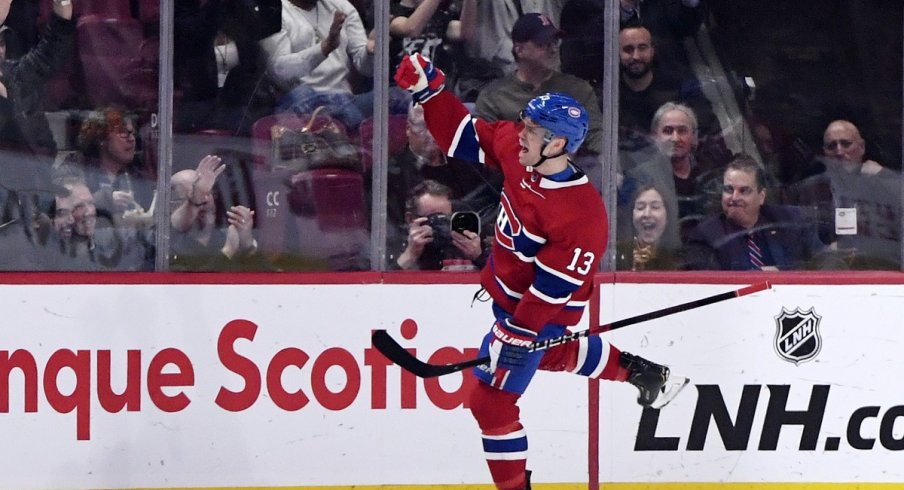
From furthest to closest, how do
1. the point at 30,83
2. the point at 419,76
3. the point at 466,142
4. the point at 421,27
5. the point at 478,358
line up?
the point at 421,27
the point at 30,83
the point at 478,358
the point at 466,142
the point at 419,76

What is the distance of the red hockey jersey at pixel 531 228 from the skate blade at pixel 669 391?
397 millimetres

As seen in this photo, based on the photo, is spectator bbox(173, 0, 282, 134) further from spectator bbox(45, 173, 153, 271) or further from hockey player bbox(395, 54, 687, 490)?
hockey player bbox(395, 54, 687, 490)

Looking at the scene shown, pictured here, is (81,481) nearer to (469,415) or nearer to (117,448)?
(117,448)

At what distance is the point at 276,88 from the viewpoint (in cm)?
459

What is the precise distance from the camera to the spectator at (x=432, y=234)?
4.64 metres

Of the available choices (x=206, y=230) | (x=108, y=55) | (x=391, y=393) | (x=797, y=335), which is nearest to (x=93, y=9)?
(x=108, y=55)

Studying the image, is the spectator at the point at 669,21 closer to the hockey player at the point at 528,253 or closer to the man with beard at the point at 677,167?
the man with beard at the point at 677,167

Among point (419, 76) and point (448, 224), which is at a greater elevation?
point (419, 76)

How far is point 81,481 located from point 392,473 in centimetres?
96

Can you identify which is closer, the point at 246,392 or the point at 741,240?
the point at 246,392

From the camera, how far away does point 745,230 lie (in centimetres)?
469

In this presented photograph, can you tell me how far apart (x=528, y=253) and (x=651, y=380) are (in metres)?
0.60

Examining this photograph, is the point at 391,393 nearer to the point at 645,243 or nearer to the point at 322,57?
the point at 645,243

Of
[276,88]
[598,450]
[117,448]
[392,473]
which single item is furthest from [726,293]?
[117,448]
